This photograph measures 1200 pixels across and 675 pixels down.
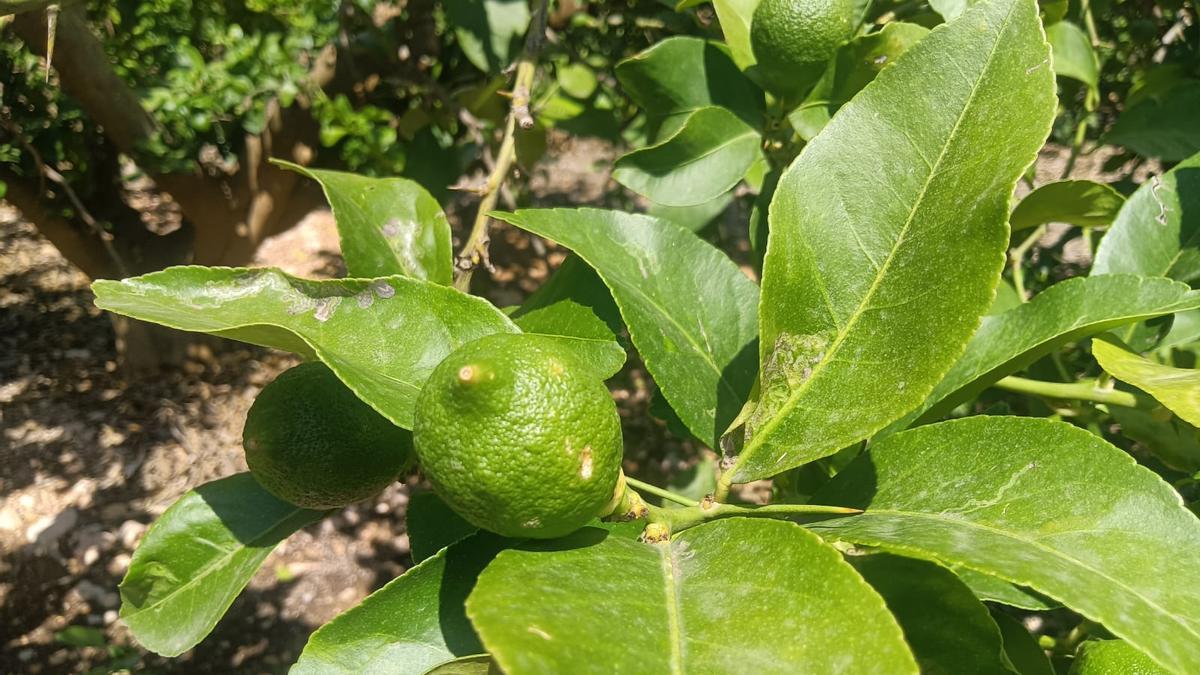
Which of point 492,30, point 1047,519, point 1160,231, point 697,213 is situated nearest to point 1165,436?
point 1160,231

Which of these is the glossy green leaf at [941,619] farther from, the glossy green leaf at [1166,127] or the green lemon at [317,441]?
the glossy green leaf at [1166,127]

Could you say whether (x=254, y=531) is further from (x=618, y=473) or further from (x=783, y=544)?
(x=783, y=544)

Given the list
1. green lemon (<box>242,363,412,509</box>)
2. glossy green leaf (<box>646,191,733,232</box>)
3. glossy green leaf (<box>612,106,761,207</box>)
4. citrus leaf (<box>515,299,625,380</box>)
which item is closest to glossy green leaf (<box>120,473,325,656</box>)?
green lemon (<box>242,363,412,509</box>)

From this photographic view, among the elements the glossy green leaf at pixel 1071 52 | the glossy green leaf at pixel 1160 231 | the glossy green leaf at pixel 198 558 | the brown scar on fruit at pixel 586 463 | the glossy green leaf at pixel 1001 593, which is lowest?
the glossy green leaf at pixel 198 558

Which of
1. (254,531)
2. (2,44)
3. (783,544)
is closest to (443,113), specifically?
(2,44)

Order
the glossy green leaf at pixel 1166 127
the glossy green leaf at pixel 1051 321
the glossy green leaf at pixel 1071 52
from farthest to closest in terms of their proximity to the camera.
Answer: the glossy green leaf at pixel 1166 127 → the glossy green leaf at pixel 1071 52 → the glossy green leaf at pixel 1051 321

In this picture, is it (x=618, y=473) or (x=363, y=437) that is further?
(x=363, y=437)

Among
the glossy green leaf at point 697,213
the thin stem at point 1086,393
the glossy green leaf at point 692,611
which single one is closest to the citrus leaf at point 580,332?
the glossy green leaf at point 692,611
